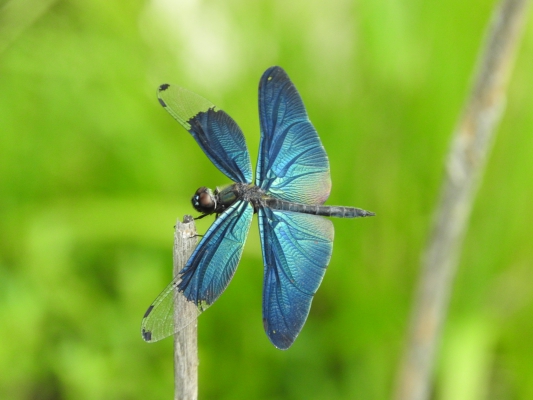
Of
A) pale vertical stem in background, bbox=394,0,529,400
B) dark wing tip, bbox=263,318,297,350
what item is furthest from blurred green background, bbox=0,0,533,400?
dark wing tip, bbox=263,318,297,350

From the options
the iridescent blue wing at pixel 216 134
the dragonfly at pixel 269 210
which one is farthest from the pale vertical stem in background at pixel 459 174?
the iridescent blue wing at pixel 216 134

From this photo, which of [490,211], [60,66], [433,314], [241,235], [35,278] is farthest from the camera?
[60,66]

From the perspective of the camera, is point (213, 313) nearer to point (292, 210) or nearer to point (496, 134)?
point (292, 210)

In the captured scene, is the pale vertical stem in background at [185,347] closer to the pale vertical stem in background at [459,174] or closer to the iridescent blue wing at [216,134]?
the iridescent blue wing at [216,134]

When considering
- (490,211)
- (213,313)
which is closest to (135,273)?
(213,313)

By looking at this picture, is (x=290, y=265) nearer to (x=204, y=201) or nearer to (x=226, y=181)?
(x=204, y=201)

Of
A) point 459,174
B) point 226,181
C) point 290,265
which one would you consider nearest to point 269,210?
point 290,265

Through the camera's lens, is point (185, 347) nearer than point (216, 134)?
Yes
